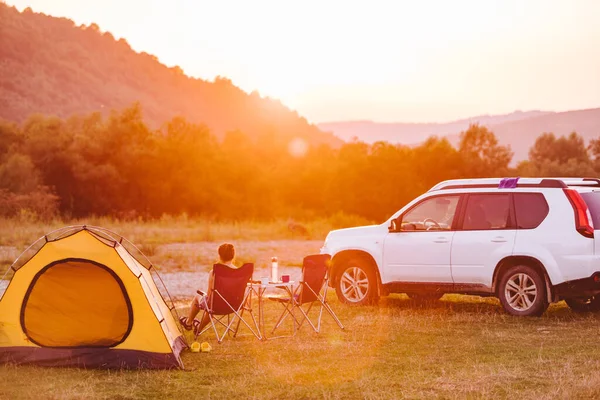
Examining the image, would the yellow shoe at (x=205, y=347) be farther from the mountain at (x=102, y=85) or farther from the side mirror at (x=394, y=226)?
the mountain at (x=102, y=85)

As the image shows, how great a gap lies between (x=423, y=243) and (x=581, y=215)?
240 centimetres

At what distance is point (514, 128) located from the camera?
98.9m

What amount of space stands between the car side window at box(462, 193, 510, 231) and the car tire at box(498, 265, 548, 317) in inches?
28.1

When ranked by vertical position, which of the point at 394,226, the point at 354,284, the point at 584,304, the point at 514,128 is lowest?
the point at 584,304

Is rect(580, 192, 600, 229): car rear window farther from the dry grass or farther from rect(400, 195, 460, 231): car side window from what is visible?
rect(400, 195, 460, 231): car side window

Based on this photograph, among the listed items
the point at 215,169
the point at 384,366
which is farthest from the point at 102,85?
the point at 384,366

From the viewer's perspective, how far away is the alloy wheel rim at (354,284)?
544 inches

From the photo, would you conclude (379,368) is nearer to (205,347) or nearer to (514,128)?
(205,347)

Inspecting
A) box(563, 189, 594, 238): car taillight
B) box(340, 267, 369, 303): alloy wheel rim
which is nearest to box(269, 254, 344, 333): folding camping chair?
box(340, 267, 369, 303): alloy wheel rim

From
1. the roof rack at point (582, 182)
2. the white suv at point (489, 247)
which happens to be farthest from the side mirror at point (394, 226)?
the roof rack at point (582, 182)

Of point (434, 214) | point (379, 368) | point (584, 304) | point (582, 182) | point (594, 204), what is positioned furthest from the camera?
point (584, 304)

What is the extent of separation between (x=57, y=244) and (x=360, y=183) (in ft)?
158

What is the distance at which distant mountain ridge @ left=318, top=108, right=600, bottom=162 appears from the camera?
70.9m

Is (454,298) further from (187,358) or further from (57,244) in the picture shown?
(57,244)
